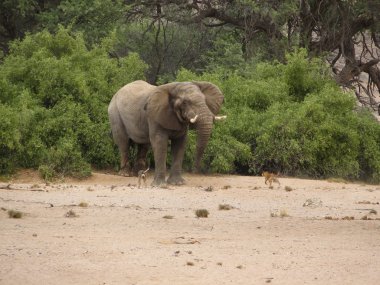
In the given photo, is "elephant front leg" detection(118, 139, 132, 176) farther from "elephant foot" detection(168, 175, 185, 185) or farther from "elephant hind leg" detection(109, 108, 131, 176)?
"elephant foot" detection(168, 175, 185, 185)

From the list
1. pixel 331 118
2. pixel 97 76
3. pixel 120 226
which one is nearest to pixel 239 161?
pixel 331 118

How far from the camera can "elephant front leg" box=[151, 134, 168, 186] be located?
60.5 ft

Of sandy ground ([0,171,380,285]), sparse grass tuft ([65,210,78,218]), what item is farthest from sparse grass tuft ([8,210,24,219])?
sparse grass tuft ([65,210,78,218])

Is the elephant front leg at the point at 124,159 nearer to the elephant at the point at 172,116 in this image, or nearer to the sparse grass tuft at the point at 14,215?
the elephant at the point at 172,116

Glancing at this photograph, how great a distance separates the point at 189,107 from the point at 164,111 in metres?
0.68

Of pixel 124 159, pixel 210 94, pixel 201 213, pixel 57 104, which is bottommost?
pixel 201 213

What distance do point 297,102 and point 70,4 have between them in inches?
358

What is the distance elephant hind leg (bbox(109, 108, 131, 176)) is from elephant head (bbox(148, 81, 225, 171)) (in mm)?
2015

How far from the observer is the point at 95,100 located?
71.2 feet

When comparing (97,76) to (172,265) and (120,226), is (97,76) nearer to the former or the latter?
(120,226)

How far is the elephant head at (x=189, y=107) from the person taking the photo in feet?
57.9

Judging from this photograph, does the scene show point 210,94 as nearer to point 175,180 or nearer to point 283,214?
point 175,180

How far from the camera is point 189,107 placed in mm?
17922

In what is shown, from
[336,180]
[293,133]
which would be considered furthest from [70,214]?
[293,133]
